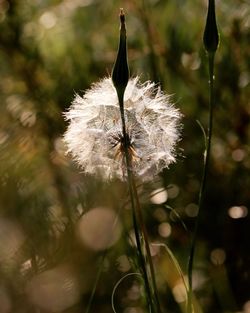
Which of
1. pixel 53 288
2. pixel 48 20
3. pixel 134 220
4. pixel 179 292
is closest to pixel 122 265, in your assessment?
pixel 179 292

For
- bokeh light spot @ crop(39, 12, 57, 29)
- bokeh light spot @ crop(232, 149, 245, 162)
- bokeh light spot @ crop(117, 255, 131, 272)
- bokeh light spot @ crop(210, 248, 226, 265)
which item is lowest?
bokeh light spot @ crop(210, 248, 226, 265)

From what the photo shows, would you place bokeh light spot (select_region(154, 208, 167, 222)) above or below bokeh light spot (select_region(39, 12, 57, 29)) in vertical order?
below

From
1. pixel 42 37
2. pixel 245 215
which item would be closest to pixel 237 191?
pixel 245 215

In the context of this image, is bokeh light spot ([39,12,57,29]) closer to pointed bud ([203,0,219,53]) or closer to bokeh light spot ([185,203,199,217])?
bokeh light spot ([185,203,199,217])

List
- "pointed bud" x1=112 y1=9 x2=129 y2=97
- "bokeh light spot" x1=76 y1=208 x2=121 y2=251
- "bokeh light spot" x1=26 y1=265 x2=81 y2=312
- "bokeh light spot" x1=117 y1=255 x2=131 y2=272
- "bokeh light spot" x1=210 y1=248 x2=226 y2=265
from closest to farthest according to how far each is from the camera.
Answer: "pointed bud" x1=112 y1=9 x2=129 y2=97
"bokeh light spot" x1=26 y1=265 x2=81 y2=312
"bokeh light spot" x1=76 y1=208 x2=121 y2=251
"bokeh light spot" x1=117 y1=255 x2=131 y2=272
"bokeh light spot" x1=210 y1=248 x2=226 y2=265

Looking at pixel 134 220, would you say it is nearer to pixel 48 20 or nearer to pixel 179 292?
pixel 179 292

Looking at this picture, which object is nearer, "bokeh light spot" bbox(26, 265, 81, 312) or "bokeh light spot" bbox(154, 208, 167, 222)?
"bokeh light spot" bbox(26, 265, 81, 312)

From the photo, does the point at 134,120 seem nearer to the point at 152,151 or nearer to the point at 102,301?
the point at 152,151

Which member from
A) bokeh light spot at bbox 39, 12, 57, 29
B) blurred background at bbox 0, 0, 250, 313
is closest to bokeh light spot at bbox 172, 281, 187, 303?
blurred background at bbox 0, 0, 250, 313
